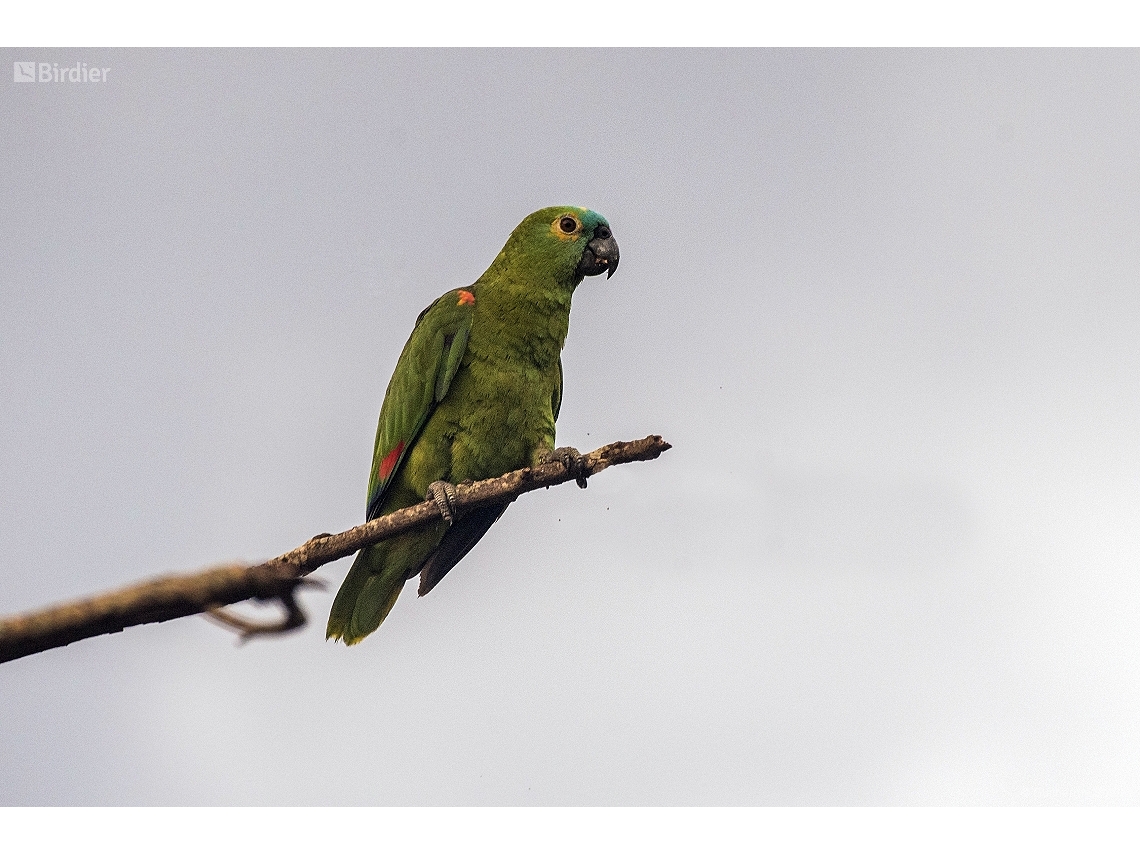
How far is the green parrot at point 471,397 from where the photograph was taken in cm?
491

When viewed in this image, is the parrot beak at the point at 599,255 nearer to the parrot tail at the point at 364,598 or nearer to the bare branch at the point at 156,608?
the parrot tail at the point at 364,598

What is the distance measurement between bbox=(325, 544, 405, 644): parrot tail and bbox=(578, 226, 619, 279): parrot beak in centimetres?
192

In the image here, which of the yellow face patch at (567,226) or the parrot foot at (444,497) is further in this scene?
the yellow face patch at (567,226)

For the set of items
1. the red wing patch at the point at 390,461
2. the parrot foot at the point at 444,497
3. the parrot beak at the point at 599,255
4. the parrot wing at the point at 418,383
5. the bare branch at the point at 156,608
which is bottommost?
the bare branch at the point at 156,608

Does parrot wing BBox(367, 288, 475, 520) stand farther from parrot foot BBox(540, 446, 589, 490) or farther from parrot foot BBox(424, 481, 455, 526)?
parrot foot BBox(540, 446, 589, 490)

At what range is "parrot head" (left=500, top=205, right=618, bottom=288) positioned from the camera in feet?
17.0

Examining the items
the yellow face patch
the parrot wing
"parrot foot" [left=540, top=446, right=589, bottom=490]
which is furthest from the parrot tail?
the yellow face patch

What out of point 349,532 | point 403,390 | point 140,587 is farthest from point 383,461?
point 140,587

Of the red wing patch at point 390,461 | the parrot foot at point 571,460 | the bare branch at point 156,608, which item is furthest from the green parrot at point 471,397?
the bare branch at point 156,608

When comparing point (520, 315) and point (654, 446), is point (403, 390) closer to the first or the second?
point (520, 315)

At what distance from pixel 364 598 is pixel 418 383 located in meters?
1.20

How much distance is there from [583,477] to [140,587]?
7.84 feet

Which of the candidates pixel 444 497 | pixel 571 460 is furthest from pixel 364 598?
pixel 571 460

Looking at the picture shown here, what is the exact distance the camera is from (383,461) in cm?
509
